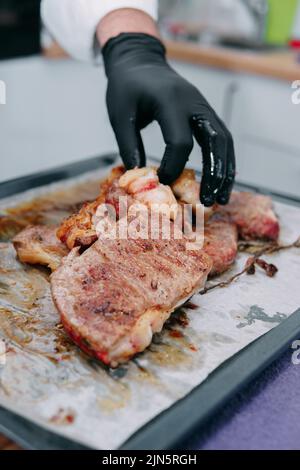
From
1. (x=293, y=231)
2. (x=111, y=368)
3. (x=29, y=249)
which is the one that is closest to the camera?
(x=111, y=368)

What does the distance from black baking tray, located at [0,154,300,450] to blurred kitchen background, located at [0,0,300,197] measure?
2004 mm

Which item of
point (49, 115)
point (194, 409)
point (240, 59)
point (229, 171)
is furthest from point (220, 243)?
point (49, 115)

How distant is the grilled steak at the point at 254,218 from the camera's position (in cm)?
175

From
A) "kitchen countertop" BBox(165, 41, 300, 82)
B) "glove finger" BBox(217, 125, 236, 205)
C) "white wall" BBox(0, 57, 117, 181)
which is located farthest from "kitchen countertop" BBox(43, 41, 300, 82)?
"glove finger" BBox(217, 125, 236, 205)

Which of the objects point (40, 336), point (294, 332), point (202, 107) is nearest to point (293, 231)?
point (202, 107)

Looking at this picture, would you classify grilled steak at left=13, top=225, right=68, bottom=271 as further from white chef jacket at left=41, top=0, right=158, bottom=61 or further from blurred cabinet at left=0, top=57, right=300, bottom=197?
blurred cabinet at left=0, top=57, right=300, bottom=197

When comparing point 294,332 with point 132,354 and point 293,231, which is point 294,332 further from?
point 293,231

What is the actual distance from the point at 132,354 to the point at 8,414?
0.28 meters

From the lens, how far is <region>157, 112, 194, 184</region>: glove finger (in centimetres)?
160

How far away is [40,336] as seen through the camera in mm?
1221

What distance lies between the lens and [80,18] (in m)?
2.17

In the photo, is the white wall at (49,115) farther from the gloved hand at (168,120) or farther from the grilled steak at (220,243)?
the grilled steak at (220,243)

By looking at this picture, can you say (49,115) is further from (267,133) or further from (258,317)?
(258,317)

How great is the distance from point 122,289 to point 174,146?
0.55 meters
